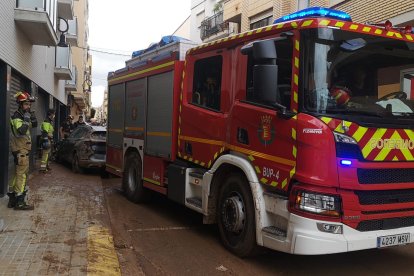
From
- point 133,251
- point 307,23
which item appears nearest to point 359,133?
point 307,23

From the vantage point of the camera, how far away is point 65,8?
61.3 feet

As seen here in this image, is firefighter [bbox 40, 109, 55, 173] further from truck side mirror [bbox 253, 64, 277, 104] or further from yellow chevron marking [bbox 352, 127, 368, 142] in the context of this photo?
yellow chevron marking [bbox 352, 127, 368, 142]

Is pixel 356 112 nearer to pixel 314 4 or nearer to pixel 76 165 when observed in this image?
pixel 76 165

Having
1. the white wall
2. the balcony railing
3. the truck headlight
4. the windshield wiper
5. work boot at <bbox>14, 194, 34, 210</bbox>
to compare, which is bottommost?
work boot at <bbox>14, 194, 34, 210</bbox>

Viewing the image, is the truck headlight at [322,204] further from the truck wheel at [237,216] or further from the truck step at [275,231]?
the truck wheel at [237,216]

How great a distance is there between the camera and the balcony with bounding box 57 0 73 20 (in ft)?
58.3

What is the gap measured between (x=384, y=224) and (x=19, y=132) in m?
5.49

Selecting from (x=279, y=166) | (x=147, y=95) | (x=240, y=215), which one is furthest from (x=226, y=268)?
(x=147, y=95)

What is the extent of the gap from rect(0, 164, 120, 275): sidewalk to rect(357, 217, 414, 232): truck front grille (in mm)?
2657

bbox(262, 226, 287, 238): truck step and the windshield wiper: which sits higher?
the windshield wiper

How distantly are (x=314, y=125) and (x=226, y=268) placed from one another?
2026 mm

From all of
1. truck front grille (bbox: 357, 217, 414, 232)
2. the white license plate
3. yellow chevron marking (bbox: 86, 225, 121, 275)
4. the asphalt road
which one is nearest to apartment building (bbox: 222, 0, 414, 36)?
the asphalt road

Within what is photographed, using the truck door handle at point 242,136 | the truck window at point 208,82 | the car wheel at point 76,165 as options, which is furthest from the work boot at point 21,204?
the car wheel at point 76,165

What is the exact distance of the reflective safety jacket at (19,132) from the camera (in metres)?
7.26
